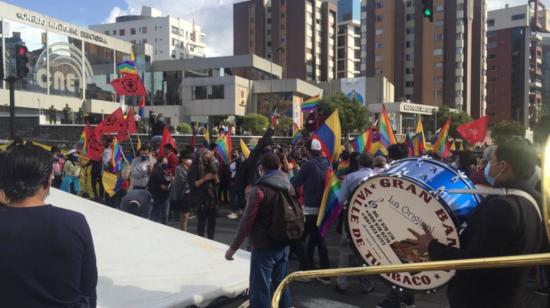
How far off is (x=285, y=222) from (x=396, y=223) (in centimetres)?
139

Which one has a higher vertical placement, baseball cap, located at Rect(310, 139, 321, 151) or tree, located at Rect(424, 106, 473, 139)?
tree, located at Rect(424, 106, 473, 139)

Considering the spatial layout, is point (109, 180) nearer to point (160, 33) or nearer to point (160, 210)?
point (160, 210)

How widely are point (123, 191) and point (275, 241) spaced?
744cm

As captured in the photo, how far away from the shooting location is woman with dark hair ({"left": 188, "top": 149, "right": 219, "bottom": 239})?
7609mm

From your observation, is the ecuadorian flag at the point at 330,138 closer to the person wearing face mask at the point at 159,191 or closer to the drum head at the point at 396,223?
the person wearing face mask at the point at 159,191

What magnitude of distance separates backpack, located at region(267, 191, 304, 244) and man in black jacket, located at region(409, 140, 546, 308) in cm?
176

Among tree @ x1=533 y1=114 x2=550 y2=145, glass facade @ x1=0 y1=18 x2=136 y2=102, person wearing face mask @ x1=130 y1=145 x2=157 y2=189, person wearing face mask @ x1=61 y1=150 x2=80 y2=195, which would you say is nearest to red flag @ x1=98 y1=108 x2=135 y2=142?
person wearing face mask @ x1=61 y1=150 x2=80 y2=195

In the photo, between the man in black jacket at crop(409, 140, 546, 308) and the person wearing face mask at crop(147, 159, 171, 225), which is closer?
the man in black jacket at crop(409, 140, 546, 308)

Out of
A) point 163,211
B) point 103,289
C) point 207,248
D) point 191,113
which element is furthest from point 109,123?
point 191,113

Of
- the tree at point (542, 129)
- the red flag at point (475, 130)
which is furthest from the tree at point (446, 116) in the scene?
the tree at point (542, 129)

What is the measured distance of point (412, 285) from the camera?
3.12 metres

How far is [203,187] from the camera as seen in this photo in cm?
762

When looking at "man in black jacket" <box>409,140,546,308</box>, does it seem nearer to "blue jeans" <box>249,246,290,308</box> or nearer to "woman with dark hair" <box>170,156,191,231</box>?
"blue jeans" <box>249,246,290,308</box>

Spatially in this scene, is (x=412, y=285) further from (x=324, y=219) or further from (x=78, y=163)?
(x=78, y=163)
